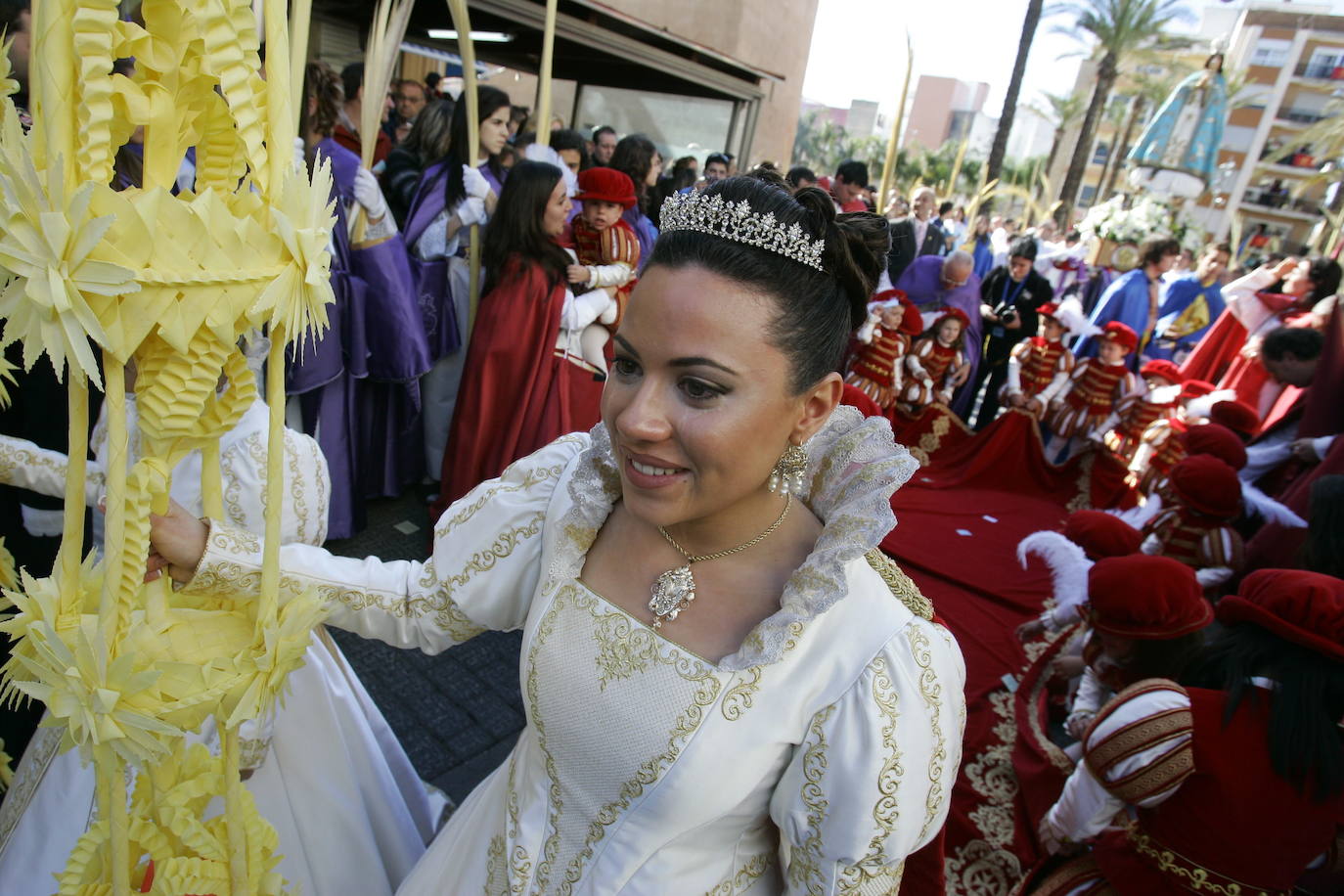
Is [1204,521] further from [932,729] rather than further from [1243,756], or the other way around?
[932,729]

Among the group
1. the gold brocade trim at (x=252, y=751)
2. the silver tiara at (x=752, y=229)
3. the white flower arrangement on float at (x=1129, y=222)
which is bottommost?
the gold brocade trim at (x=252, y=751)

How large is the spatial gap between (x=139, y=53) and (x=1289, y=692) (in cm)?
220

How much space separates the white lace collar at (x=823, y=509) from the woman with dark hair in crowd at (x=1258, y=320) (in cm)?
528

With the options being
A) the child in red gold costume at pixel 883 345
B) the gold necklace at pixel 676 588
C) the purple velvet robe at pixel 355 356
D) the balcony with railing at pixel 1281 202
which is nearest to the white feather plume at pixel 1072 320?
the child in red gold costume at pixel 883 345

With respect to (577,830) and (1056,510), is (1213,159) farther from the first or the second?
(577,830)

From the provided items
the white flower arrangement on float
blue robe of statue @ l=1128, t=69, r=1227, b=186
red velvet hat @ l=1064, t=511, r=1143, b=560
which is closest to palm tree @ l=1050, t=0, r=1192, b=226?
blue robe of statue @ l=1128, t=69, r=1227, b=186

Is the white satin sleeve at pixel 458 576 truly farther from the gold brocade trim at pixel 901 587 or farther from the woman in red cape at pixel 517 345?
the woman in red cape at pixel 517 345

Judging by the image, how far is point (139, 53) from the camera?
2.39 feet

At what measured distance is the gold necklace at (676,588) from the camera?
3.95ft

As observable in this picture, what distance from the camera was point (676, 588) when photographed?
1.22m

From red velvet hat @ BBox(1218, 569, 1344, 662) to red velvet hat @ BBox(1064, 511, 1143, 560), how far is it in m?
1.21

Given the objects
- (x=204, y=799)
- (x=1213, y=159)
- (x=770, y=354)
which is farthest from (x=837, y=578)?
(x=1213, y=159)

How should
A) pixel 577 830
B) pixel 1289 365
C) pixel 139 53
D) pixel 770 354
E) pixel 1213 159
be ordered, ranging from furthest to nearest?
pixel 1213 159, pixel 1289 365, pixel 577 830, pixel 770 354, pixel 139 53

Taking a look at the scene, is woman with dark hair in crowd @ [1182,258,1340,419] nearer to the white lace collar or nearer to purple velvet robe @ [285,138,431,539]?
the white lace collar
